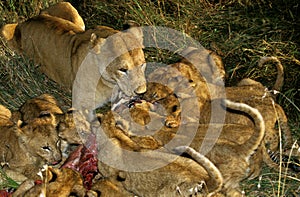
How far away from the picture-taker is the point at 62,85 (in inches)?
257

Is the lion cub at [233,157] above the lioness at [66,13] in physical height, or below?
above

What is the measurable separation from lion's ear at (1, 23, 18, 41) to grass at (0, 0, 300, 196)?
0.55ft

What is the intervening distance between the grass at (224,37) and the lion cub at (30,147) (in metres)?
1.19

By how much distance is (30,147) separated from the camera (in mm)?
5176

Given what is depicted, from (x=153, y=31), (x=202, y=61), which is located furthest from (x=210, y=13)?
(x=202, y=61)

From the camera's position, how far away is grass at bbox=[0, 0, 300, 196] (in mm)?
6086

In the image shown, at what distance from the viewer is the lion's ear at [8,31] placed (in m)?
7.32

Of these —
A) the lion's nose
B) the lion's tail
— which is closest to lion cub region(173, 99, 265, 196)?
the lion's tail

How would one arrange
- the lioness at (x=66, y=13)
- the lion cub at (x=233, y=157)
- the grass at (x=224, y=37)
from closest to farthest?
the lion cub at (x=233, y=157)
the grass at (x=224, y=37)
the lioness at (x=66, y=13)

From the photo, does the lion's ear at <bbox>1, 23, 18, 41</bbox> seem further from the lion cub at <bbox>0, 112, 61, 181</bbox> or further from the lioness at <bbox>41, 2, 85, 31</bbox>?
the lion cub at <bbox>0, 112, 61, 181</bbox>

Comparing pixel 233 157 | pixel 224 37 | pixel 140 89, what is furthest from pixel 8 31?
pixel 233 157

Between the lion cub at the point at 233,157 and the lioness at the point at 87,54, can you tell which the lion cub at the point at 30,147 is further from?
the lion cub at the point at 233,157

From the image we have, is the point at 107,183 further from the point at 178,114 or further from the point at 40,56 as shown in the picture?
the point at 40,56

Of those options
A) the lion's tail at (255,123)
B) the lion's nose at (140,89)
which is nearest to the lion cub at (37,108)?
the lion's nose at (140,89)
